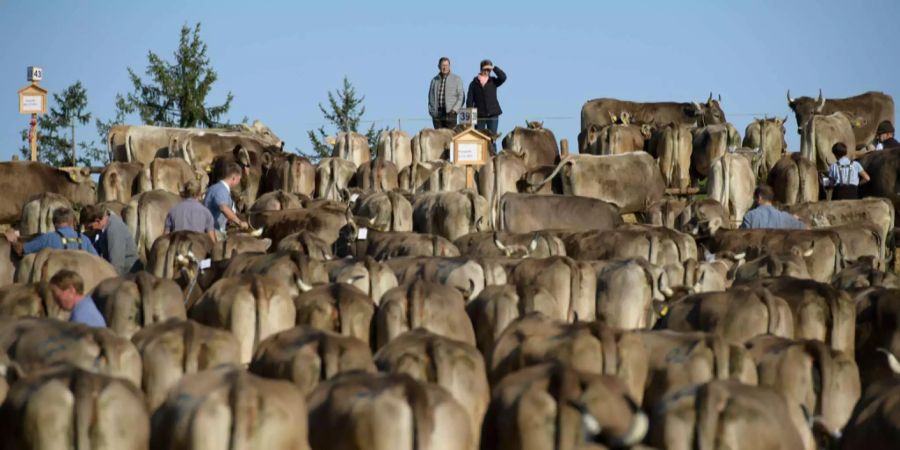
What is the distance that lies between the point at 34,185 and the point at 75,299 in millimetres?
18457

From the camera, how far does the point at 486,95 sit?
3412cm

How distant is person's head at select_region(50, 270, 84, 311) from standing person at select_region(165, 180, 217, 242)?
6261mm

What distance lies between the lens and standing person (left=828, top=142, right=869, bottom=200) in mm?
30438

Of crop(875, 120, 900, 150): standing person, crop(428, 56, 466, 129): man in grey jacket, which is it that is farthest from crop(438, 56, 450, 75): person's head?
crop(875, 120, 900, 150): standing person

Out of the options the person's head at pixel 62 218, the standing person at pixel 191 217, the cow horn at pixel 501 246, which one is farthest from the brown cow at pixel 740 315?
the person's head at pixel 62 218

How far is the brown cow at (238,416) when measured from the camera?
11078 mm

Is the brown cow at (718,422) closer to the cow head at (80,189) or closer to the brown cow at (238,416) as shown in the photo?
the brown cow at (238,416)

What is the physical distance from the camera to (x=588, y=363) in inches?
538

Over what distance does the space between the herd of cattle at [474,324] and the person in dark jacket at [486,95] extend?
3.10 metres

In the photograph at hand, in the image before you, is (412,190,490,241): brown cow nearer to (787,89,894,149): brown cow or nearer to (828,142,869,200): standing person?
(828,142,869,200): standing person

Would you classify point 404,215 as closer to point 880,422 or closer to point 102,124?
point 880,422

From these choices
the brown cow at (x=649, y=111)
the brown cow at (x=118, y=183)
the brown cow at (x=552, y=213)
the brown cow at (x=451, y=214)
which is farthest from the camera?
the brown cow at (x=649, y=111)

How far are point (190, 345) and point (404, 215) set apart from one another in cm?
1330

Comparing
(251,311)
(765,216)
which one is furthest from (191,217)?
(765,216)
